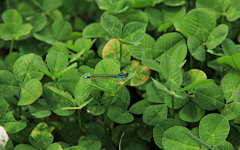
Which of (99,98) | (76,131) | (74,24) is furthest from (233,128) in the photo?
(74,24)

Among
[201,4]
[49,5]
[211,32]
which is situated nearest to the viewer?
[211,32]

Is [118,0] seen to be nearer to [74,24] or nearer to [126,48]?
[126,48]

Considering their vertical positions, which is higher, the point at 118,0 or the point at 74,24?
the point at 118,0

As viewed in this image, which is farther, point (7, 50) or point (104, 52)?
point (7, 50)

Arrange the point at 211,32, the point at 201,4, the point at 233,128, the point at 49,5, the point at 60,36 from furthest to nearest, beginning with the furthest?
the point at 49,5, the point at 60,36, the point at 201,4, the point at 211,32, the point at 233,128

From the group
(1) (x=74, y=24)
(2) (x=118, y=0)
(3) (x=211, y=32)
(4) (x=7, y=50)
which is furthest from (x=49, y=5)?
(3) (x=211, y=32)

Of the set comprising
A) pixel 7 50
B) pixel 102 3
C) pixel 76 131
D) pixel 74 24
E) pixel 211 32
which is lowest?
pixel 76 131
